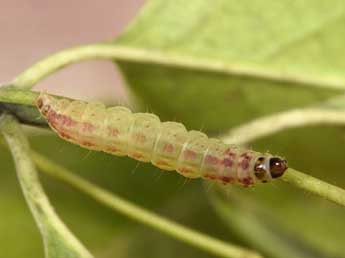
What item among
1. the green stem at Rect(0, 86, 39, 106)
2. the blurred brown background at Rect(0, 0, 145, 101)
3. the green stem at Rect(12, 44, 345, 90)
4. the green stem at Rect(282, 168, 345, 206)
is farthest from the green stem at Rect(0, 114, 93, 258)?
the blurred brown background at Rect(0, 0, 145, 101)

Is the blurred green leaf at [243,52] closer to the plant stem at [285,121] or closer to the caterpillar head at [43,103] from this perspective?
the plant stem at [285,121]

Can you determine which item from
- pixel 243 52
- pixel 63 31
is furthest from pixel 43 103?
pixel 63 31

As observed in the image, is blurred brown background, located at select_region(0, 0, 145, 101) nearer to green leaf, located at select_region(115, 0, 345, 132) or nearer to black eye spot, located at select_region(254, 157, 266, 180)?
green leaf, located at select_region(115, 0, 345, 132)

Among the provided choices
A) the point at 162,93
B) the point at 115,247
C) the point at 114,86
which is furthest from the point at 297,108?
the point at 114,86

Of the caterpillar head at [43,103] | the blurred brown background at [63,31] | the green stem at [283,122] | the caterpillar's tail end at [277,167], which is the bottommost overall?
the blurred brown background at [63,31]

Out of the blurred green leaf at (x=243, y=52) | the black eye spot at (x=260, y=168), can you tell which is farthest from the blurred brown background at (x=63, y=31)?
the black eye spot at (x=260, y=168)

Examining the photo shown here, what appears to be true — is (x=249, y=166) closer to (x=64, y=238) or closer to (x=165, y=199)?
(x=64, y=238)

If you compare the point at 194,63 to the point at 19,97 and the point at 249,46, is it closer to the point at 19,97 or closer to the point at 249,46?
the point at 249,46

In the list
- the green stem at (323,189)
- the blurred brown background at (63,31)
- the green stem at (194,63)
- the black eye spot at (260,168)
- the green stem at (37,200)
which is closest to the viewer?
the green stem at (323,189)
